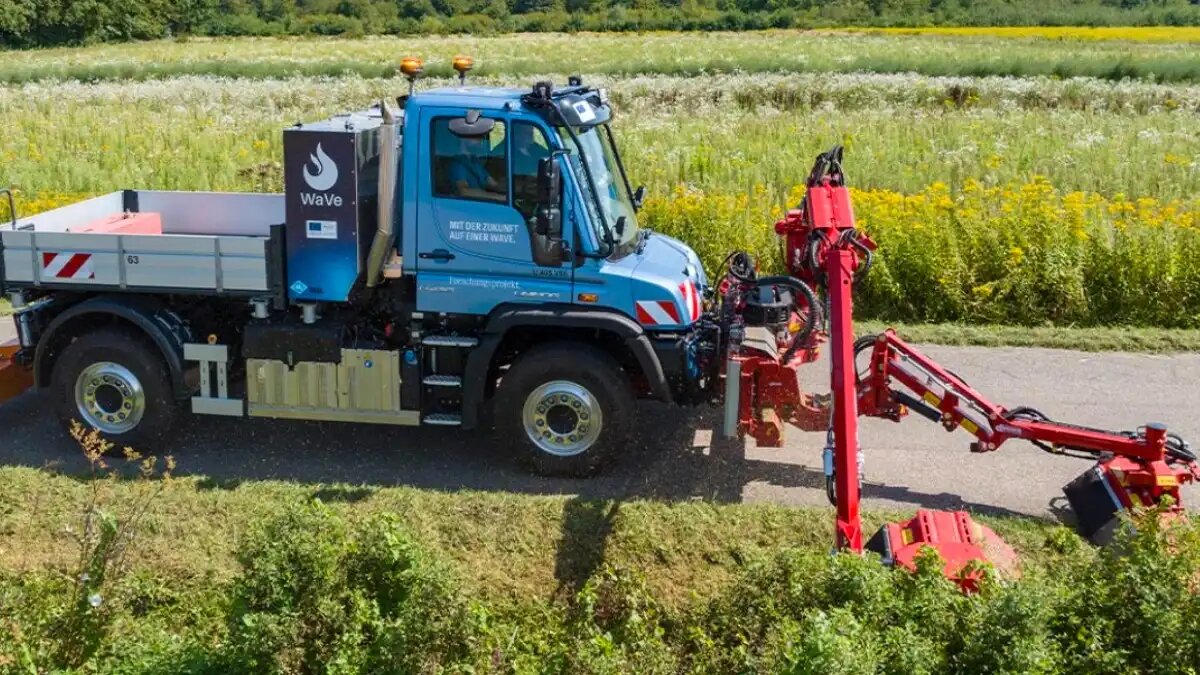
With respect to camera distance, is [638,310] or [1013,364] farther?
[1013,364]

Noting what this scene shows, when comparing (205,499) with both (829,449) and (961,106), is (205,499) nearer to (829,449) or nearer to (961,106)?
(829,449)

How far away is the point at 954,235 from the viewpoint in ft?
47.3

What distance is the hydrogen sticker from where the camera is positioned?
934 centimetres

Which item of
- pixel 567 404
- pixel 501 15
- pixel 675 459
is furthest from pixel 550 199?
pixel 501 15

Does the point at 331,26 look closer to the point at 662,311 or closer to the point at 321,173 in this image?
the point at 321,173

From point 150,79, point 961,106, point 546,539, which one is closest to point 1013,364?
point 546,539

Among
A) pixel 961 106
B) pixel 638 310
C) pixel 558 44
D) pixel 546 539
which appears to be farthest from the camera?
pixel 558 44

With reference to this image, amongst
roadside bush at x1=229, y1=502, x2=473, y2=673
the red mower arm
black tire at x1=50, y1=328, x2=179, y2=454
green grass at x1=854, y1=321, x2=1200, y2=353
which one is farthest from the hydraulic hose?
black tire at x1=50, y1=328, x2=179, y2=454

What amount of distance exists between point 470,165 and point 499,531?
2648mm

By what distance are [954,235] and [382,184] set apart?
300 inches

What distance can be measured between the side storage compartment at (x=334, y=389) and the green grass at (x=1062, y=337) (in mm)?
5910

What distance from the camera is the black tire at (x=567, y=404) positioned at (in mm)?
9273

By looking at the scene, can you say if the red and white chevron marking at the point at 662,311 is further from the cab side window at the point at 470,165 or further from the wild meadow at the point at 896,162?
the wild meadow at the point at 896,162

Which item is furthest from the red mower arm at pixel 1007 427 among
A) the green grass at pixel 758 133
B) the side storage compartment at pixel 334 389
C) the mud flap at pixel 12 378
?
the green grass at pixel 758 133
